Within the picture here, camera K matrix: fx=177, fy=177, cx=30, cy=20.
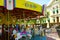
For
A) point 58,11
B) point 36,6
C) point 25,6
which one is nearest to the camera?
point 25,6

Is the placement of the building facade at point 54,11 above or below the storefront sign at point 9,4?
above

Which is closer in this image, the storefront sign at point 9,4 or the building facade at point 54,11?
the storefront sign at point 9,4

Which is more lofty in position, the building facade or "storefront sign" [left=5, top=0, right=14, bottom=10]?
the building facade

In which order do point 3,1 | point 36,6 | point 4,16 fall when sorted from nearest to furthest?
point 3,1 → point 36,6 → point 4,16

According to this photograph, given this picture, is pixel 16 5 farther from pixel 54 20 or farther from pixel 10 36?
pixel 54 20

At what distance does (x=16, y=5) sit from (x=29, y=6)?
1068mm

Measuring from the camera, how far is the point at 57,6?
126ft

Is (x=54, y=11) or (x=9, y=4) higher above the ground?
(x=54, y=11)

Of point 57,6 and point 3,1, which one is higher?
point 57,6

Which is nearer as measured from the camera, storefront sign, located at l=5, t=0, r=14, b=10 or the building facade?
storefront sign, located at l=5, t=0, r=14, b=10

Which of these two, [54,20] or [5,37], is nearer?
[5,37]

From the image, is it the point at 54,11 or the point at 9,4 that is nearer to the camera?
the point at 9,4

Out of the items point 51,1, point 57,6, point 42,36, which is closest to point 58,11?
point 57,6

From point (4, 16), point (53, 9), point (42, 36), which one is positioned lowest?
point (42, 36)
